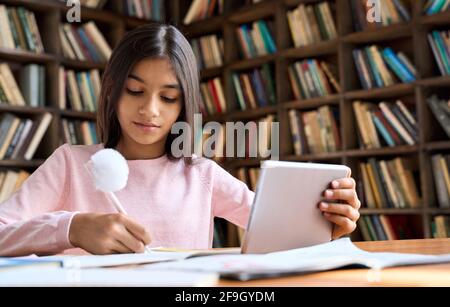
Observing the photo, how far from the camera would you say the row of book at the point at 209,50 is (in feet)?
13.0

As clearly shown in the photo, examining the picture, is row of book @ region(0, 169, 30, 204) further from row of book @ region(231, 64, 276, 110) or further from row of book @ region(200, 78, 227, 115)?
row of book @ region(231, 64, 276, 110)

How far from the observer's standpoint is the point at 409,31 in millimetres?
3021

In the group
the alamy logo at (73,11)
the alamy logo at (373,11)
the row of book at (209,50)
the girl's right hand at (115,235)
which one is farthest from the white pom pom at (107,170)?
the row of book at (209,50)

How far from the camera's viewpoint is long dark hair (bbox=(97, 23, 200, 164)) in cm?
140

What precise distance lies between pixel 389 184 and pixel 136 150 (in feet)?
6.02

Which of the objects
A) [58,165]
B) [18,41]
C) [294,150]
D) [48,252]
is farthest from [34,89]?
[48,252]

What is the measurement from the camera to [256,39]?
374 centimetres

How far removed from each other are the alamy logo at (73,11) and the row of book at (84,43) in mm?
40

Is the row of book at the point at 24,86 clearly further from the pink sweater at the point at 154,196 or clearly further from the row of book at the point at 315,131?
the pink sweater at the point at 154,196

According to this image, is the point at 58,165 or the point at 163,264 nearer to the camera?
the point at 163,264

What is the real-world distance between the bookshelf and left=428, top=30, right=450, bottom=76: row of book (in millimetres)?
44
